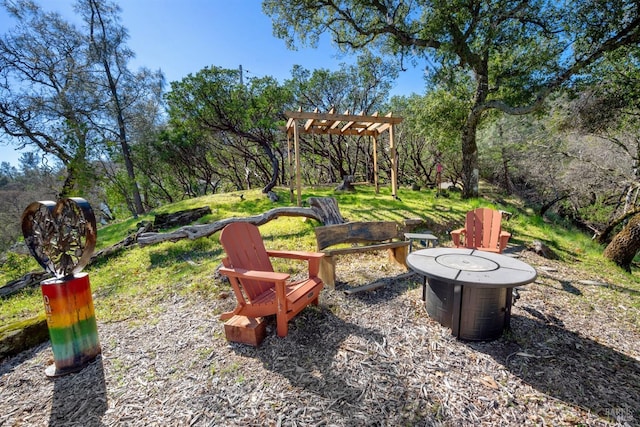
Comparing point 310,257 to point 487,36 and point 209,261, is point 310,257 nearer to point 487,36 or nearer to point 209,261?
point 209,261

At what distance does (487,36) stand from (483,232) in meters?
5.64

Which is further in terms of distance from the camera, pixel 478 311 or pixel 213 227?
pixel 213 227

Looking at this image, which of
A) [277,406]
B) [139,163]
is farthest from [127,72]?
[277,406]

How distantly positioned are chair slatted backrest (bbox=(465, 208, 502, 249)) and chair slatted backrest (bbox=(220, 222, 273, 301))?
3126 millimetres

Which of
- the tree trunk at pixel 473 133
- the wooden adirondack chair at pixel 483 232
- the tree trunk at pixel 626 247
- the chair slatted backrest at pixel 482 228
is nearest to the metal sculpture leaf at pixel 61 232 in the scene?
the wooden adirondack chair at pixel 483 232

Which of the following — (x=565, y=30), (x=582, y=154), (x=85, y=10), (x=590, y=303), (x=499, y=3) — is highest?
(x=85, y=10)

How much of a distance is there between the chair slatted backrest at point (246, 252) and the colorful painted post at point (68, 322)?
3.91ft

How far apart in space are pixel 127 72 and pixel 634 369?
16.0 metres

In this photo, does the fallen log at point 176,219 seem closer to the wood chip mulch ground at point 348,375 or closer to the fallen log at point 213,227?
the fallen log at point 213,227

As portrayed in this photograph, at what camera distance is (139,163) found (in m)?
13.7

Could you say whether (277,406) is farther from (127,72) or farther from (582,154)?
(127,72)

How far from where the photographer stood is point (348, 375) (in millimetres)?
1968

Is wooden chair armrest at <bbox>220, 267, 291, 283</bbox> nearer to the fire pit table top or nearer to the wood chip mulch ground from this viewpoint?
the wood chip mulch ground

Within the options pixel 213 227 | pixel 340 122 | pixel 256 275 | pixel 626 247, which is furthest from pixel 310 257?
pixel 340 122
